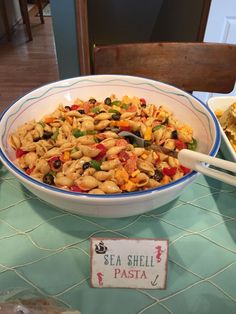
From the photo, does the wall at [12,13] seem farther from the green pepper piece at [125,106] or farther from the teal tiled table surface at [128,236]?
the teal tiled table surface at [128,236]

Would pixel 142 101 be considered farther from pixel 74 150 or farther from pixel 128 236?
pixel 128 236

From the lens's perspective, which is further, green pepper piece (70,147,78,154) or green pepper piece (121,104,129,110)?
green pepper piece (121,104,129,110)

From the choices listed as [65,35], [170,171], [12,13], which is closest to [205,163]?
[170,171]

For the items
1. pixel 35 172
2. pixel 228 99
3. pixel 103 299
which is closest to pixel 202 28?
pixel 228 99

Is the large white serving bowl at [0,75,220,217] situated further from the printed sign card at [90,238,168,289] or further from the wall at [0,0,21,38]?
the wall at [0,0,21,38]

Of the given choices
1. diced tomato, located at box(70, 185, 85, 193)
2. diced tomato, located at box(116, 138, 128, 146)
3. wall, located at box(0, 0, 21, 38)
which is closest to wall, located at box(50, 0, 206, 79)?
wall, located at box(0, 0, 21, 38)

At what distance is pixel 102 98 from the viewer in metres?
A: 0.84

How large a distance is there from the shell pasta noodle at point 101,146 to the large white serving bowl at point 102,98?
0.06ft

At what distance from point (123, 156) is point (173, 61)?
0.57 metres

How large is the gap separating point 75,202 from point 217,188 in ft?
1.07

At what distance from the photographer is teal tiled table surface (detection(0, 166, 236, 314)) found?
46cm

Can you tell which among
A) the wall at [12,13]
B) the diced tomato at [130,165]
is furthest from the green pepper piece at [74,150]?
the wall at [12,13]

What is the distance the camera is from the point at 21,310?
0.37 m

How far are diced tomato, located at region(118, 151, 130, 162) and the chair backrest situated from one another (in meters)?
0.49
